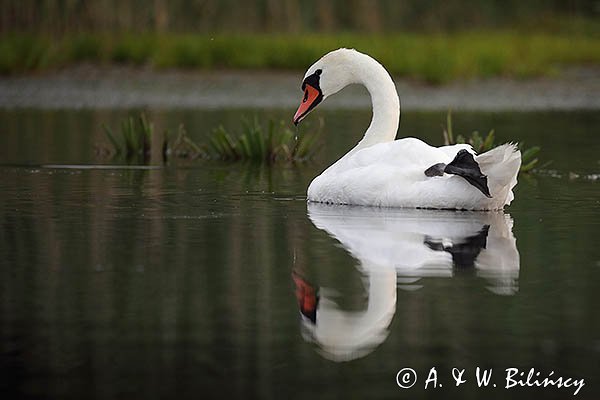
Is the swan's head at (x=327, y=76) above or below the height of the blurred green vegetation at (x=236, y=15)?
below

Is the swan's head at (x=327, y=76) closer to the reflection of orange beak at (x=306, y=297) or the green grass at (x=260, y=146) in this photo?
the green grass at (x=260, y=146)

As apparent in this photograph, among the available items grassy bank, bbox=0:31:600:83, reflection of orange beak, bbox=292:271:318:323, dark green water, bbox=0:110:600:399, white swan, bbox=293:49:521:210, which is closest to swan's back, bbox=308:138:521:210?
white swan, bbox=293:49:521:210

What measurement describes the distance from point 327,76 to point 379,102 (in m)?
0.43

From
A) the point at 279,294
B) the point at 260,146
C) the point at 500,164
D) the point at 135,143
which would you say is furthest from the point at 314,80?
the point at 279,294

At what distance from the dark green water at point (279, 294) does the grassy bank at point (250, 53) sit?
14.6 metres

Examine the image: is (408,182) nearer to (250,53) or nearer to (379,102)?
(379,102)

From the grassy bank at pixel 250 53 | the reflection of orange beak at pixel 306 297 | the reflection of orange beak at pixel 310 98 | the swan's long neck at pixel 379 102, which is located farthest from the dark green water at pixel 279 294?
the grassy bank at pixel 250 53

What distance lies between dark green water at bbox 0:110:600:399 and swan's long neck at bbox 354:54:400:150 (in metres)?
0.77

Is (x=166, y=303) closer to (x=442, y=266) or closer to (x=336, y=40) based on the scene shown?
(x=442, y=266)

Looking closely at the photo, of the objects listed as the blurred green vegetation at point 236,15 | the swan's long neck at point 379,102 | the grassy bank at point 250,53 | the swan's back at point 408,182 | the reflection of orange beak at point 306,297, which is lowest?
the reflection of orange beak at point 306,297

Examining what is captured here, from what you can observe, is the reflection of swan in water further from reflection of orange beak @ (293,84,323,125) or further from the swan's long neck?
reflection of orange beak @ (293,84,323,125)

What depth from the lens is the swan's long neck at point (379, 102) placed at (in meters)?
10.6

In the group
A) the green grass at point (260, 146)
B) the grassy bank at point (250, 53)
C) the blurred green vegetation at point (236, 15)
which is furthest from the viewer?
the blurred green vegetation at point (236, 15)

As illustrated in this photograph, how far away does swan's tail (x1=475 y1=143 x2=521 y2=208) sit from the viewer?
8461 mm
